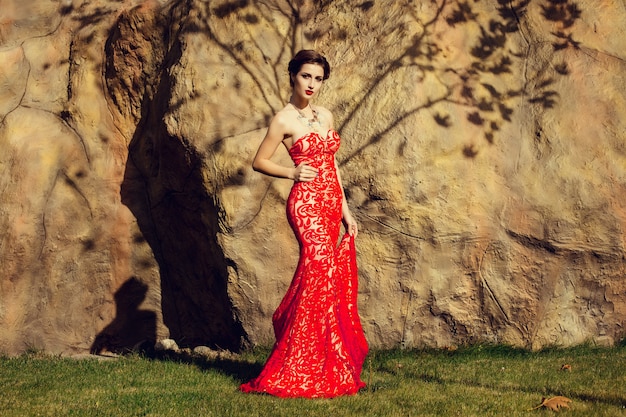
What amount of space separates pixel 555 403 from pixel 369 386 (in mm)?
1348

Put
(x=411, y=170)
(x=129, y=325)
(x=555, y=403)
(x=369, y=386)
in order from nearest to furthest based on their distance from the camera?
1. (x=555, y=403)
2. (x=369, y=386)
3. (x=411, y=170)
4. (x=129, y=325)

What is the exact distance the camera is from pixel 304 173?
6285mm

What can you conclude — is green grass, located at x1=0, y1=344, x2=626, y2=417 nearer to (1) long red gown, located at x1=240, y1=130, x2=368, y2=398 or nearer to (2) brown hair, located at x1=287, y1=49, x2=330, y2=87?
(1) long red gown, located at x1=240, y1=130, x2=368, y2=398


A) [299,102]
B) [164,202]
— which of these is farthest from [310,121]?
[164,202]

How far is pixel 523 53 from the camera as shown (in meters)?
8.41

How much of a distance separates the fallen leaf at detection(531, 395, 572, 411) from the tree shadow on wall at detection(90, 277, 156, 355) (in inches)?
181

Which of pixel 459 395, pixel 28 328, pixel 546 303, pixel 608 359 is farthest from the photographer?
pixel 28 328

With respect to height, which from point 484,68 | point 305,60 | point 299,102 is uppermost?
point 484,68

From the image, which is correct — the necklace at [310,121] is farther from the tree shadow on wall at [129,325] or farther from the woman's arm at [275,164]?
the tree shadow on wall at [129,325]

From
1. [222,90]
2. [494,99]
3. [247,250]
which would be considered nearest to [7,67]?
[222,90]

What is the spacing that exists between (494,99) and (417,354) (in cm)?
229

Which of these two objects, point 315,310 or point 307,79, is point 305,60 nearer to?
point 307,79

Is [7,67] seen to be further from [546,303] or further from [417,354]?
[546,303]

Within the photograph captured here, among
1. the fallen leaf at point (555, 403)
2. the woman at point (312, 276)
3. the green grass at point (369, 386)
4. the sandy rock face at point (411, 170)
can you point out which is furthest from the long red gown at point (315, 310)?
the sandy rock face at point (411, 170)
